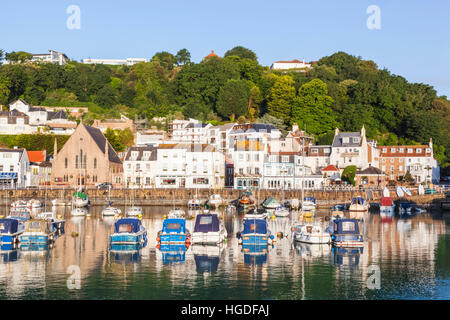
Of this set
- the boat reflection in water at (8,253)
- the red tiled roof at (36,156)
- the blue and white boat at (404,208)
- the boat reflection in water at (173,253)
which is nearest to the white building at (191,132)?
the red tiled roof at (36,156)

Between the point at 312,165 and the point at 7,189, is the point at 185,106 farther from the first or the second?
the point at 7,189

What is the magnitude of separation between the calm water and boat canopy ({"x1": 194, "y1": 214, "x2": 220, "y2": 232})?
6.54ft

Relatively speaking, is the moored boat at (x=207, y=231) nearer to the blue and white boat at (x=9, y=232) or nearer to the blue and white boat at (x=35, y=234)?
the blue and white boat at (x=35, y=234)

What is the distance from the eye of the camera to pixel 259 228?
5222 centimetres

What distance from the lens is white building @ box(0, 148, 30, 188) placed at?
358ft

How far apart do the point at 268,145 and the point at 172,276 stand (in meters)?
73.7

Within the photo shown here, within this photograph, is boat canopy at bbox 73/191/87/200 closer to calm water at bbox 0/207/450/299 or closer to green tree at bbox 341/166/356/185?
calm water at bbox 0/207/450/299

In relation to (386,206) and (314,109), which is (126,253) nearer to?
(386,206)

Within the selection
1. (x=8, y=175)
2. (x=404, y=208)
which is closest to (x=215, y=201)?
(x=404, y=208)

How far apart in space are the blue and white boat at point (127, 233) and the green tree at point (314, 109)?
269ft

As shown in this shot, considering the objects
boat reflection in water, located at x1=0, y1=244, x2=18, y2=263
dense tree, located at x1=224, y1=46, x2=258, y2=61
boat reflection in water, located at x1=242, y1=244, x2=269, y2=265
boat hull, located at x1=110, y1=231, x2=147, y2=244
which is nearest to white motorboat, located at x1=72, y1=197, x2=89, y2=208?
boat reflection in water, located at x1=0, y1=244, x2=18, y2=263

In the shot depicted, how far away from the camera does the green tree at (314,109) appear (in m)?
130

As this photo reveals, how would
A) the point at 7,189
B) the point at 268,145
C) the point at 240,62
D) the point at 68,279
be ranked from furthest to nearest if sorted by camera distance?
1. the point at 240,62
2. the point at 268,145
3. the point at 7,189
4. the point at 68,279
